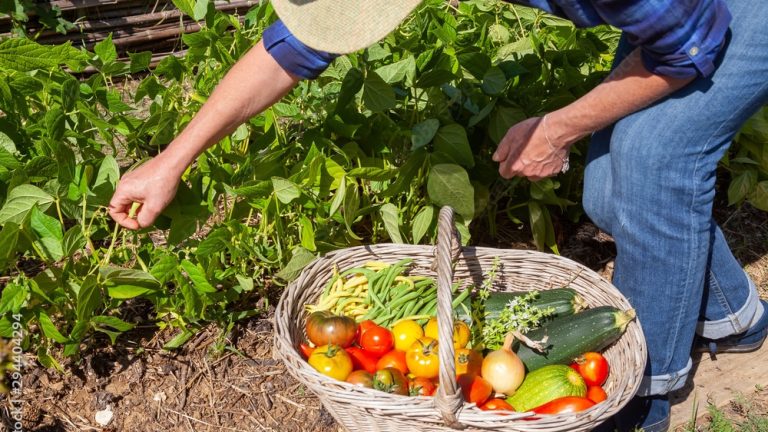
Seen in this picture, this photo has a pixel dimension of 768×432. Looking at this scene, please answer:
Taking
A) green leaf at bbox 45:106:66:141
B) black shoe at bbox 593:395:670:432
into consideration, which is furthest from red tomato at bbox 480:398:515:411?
green leaf at bbox 45:106:66:141

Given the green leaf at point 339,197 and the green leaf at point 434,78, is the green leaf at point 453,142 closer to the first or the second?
the green leaf at point 434,78

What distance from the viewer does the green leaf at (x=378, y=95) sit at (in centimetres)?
188

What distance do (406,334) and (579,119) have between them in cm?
56

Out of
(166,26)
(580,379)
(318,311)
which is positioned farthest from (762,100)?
(166,26)

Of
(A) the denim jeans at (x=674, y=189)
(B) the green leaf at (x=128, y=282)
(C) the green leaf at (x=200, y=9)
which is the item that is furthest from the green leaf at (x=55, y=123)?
(A) the denim jeans at (x=674, y=189)

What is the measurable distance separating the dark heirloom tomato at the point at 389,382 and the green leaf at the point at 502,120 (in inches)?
26.5

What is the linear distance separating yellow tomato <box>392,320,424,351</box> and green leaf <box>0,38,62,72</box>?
919mm

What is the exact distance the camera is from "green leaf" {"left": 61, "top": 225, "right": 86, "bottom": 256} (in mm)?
1651

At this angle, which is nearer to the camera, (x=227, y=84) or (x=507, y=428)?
(x=507, y=428)

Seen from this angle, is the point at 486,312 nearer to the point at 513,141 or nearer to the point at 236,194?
the point at 513,141

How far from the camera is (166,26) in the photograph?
315cm

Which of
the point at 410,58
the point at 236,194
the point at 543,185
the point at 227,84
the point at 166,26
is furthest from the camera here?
the point at 166,26

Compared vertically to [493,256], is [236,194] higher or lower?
higher

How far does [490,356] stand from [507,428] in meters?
0.30
